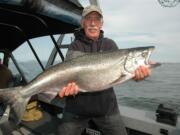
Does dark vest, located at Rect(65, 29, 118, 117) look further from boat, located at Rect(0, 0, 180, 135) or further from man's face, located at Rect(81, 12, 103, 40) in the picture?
boat, located at Rect(0, 0, 180, 135)

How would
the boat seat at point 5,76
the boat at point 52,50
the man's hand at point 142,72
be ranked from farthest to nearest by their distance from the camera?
the boat seat at point 5,76 → the boat at point 52,50 → the man's hand at point 142,72

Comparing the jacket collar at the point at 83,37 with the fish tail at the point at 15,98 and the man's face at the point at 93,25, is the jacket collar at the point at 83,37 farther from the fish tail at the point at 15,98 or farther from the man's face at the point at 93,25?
the fish tail at the point at 15,98

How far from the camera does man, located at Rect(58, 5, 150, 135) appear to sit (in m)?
4.62

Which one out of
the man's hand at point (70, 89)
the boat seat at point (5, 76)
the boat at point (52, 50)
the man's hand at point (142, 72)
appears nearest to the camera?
the man's hand at point (142, 72)

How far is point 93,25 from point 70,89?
959 millimetres

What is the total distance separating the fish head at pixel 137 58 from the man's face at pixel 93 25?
63 cm

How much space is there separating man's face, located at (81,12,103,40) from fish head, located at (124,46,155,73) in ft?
2.06

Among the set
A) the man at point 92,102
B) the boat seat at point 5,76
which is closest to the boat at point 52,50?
the boat seat at point 5,76

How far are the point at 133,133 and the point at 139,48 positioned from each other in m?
2.00

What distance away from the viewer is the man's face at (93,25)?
465cm

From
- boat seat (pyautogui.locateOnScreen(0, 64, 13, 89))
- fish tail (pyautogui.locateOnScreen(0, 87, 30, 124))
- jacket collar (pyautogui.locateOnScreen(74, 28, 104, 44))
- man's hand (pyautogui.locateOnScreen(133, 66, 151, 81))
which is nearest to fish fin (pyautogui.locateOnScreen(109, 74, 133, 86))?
man's hand (pyautogui.locateOnScreen(133, 66, 151, 81))

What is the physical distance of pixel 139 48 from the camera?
4312 mm

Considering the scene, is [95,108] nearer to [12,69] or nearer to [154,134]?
[154,134]

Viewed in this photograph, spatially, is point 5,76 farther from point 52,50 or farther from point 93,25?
point 93,25
